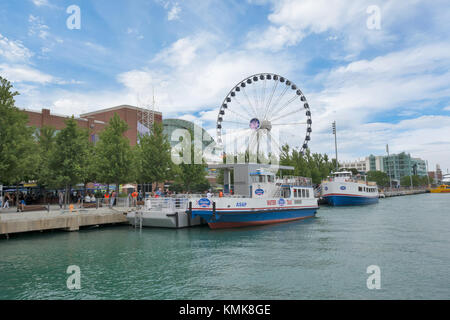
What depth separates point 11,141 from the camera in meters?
22.0

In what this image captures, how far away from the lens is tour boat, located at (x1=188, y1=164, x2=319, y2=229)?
24453mm

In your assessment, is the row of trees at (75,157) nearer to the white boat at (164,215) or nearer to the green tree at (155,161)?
the green tree at (155,161)

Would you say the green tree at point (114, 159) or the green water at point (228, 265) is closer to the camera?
the green water at point (228, 265)

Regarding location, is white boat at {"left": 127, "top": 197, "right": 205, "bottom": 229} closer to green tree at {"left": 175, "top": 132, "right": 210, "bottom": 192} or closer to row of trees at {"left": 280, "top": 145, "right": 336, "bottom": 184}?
green tree at {"left": 175, "top": 132, "right": 210, "bottom": 192}

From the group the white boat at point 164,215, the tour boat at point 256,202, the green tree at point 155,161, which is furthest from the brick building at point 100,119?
the tour boat at point 256,202

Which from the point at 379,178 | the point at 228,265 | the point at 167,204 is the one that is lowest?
the point at 228,265

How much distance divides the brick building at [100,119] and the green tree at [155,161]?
22.6 m

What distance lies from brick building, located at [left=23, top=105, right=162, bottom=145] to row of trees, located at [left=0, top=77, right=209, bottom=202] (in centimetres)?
1483

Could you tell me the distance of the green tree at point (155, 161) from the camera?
37.9 metres

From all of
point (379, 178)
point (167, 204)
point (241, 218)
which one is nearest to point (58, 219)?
point (167, 204)

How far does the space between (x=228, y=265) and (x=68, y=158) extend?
22.7 m

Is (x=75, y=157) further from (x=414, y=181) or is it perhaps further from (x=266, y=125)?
(x=414, y=181)

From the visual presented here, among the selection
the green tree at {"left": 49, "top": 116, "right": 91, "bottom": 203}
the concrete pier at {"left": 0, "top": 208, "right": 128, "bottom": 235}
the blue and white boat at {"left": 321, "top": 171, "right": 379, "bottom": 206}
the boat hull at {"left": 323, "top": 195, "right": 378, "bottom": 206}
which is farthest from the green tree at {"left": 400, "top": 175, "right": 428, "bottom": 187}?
the green tree at {"left": 49, "top": 116, "right": 91, "bottom": 203}
